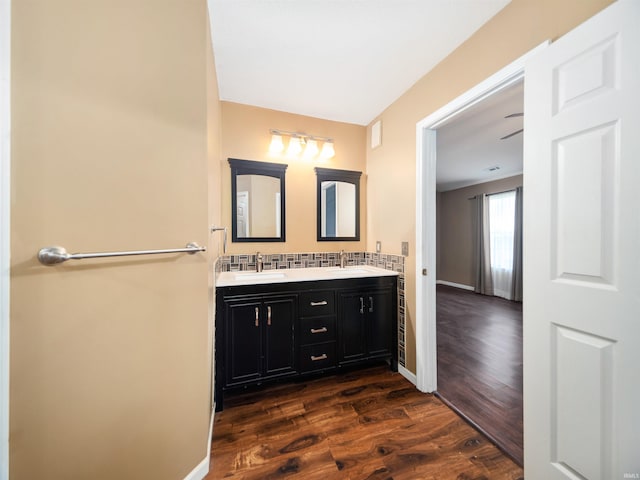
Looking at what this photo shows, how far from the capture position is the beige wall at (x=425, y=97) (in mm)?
1118

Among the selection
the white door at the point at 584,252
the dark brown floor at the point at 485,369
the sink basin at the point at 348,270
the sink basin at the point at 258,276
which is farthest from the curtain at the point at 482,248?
the sink basin at the point at 258,276

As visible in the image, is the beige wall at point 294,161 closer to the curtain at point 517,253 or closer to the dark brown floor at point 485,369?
the dark brown floor at point 485,369

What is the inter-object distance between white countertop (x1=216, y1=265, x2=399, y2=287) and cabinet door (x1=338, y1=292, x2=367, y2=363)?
0.68 ft

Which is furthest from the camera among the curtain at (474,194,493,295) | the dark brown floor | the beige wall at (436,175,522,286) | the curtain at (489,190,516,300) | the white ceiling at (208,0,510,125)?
the beige wall at (436,175,522,286)

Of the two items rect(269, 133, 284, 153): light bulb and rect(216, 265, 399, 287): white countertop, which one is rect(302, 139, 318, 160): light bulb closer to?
rect(269, 133, 284, 153): light bulb

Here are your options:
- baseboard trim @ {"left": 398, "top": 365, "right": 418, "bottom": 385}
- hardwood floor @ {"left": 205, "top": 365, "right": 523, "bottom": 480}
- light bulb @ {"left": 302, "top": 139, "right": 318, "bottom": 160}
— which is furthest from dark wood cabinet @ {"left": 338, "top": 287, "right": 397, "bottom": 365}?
light bulb @ {"left": 302, "top": 139, "right": 318, "bottom": 160}

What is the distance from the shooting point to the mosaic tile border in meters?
2.14

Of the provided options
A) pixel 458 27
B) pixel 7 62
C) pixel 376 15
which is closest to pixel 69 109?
pixel 7 62

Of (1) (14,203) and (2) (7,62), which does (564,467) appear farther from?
(2) (7,62)

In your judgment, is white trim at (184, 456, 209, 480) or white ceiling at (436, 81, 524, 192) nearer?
white trim at (184, 456, 209, 480)

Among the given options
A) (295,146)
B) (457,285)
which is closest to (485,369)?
(295,146)

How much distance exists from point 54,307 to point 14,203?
323mm

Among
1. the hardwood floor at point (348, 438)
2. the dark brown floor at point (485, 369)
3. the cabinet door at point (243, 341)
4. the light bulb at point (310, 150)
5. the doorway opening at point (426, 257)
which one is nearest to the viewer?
the hardwood floor at point (348, 438)

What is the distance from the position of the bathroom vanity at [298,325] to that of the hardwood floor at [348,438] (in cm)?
18
